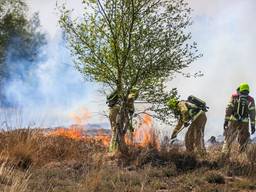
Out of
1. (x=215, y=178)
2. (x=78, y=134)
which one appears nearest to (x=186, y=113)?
(x=215, y=178)

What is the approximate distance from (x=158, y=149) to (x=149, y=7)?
13.0 feet

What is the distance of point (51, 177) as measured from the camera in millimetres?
12664

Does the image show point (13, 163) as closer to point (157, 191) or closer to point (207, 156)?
point (157, 191)

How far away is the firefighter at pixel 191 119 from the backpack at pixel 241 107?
1.14m

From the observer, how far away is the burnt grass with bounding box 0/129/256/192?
11.2m

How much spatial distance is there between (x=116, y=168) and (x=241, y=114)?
202 inches

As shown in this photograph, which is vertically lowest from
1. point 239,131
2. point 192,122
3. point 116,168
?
point 116,168

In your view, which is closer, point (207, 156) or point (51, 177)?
point (51, 177)

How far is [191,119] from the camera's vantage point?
17750 mm

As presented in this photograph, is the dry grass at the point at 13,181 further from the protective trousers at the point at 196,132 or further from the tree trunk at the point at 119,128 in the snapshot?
the protective trousers at the point at 196,132

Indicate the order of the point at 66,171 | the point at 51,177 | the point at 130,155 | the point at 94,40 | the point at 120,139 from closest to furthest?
the point at 51,177
the point at 66,171
the point at 130,155
the point at 120,139
the point at 94,40

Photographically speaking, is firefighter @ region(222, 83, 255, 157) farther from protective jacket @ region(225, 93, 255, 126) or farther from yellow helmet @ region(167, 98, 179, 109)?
yellow helmet @ region(167, 98, 179, 109)

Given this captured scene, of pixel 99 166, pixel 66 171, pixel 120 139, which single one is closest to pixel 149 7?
pixel 120 139

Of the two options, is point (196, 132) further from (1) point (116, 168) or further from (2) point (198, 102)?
(1) point (116, 168)
